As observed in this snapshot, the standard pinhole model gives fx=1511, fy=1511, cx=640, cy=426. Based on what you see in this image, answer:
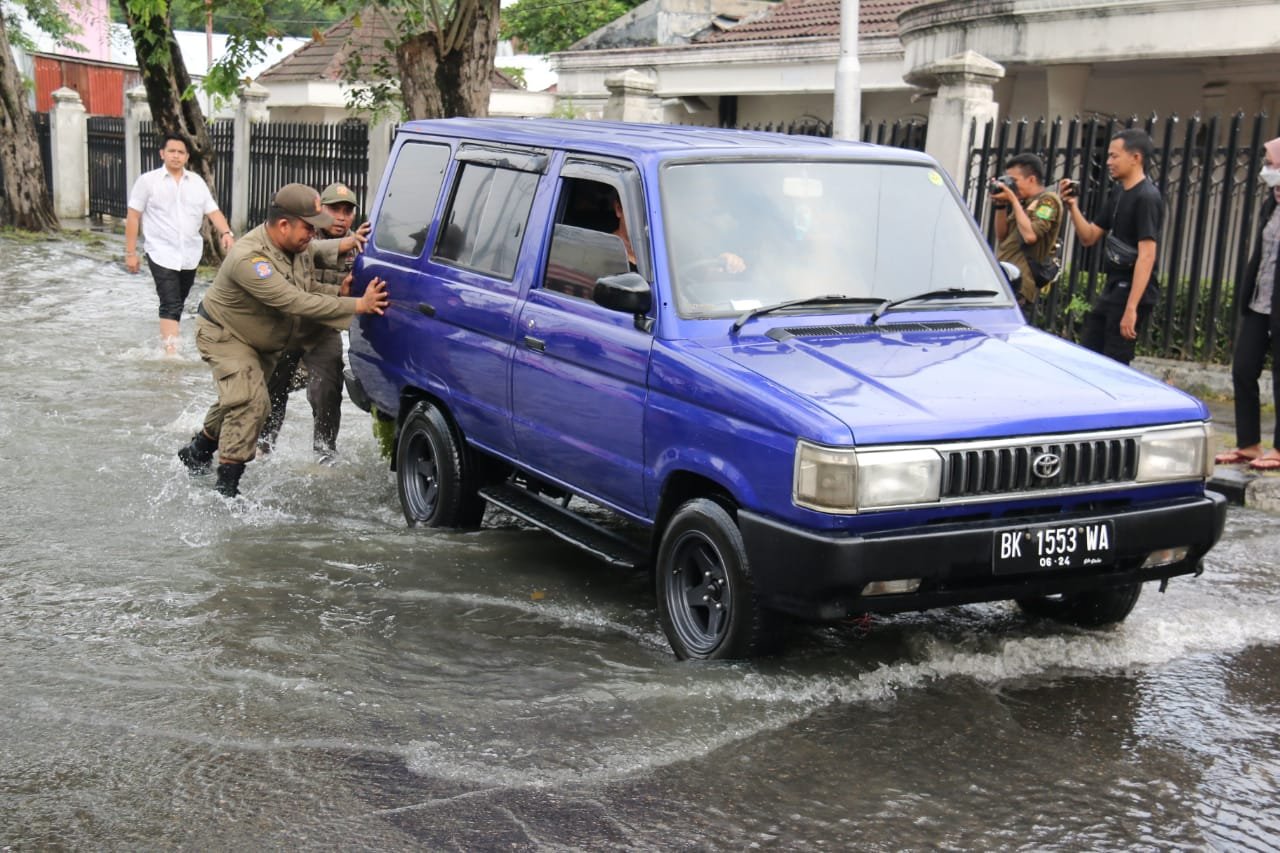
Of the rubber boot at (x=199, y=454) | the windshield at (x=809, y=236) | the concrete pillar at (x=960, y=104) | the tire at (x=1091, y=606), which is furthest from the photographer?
the concrete pillar at (x=960, y=104)

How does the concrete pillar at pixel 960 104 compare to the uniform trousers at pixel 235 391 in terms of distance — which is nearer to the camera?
the uniform trousers at pixel 235 391

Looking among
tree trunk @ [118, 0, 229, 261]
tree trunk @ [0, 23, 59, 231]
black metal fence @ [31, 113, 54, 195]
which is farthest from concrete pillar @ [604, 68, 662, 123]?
black metal fence @ [31, 113, 54, 195]

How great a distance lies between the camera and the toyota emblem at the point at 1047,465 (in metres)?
5.04

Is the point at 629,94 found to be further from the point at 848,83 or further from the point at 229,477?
the point at 229,477

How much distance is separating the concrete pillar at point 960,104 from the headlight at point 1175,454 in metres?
8.16

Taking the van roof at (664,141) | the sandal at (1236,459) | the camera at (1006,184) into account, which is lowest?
the sandal at (1236,459)

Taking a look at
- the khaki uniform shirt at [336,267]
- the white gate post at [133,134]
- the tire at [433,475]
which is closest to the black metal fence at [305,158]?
the white gate post at [133,134]

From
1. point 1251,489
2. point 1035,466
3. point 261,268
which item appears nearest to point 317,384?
point 261,268

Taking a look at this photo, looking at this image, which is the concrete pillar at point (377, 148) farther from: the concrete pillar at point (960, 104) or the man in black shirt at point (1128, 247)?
the man in black shirt at point (1128, 247)

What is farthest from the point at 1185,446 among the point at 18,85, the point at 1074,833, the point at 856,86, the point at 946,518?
the point at 18,85

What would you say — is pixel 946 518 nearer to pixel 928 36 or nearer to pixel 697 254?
pixel 697 254

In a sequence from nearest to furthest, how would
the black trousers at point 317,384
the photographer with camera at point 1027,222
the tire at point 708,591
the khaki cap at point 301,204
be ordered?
the tire at point 708,591
the khaki cap at point 301,204
the black trousers at point 317,384
the photographer with camera at point 1027,222

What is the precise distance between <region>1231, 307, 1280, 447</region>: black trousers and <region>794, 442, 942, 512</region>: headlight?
466 centimetres

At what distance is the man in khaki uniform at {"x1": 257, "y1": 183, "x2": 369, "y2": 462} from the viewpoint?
8.48m
